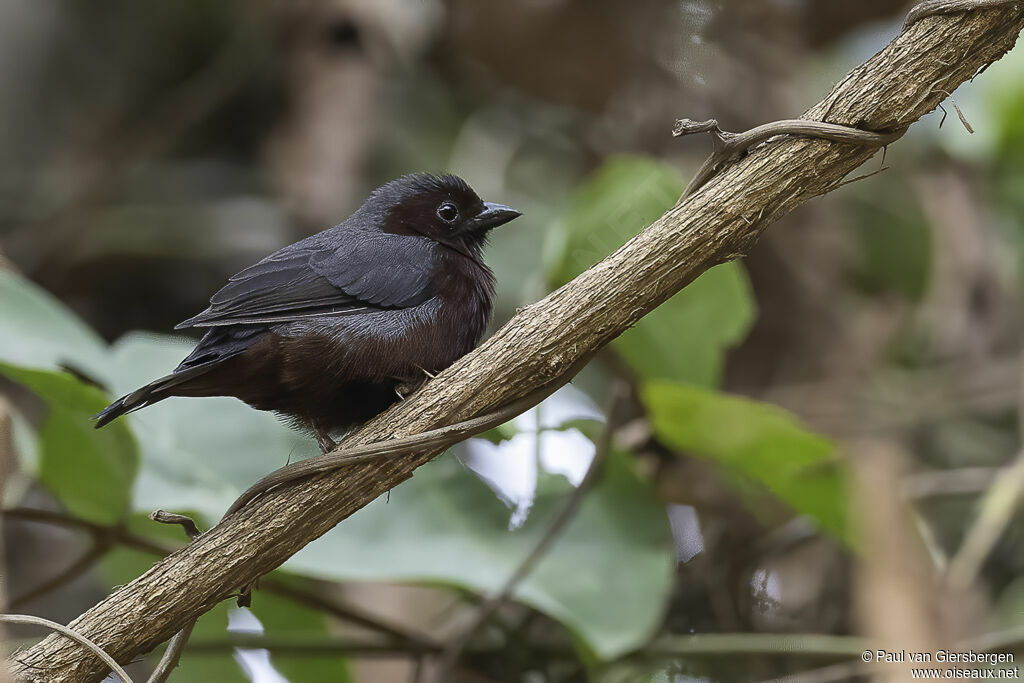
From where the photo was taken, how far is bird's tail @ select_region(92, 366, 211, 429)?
1.97 metres

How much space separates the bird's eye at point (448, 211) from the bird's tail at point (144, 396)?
83 centimetres

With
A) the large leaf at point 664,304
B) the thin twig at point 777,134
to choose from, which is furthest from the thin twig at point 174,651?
the large leaf at point 664,304

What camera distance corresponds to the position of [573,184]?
5.30 m

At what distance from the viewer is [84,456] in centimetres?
268

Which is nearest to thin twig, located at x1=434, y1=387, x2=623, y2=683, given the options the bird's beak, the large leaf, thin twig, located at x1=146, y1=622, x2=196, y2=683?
the large leaf

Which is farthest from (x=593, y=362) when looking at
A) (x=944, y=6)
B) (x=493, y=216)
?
(x=944, y=6)

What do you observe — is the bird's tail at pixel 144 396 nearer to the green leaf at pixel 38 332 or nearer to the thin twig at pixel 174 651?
the thin twig at pixel 174 651

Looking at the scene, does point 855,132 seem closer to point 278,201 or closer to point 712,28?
point 712,28

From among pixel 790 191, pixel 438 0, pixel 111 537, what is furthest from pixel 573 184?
pixel 790 191

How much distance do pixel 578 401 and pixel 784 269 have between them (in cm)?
113

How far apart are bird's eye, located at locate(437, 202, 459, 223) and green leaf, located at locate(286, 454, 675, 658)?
820mm

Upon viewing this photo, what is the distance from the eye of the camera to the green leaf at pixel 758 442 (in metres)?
2.94

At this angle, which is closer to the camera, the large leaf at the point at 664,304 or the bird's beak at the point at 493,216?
the bird's beak at the point at 493,216

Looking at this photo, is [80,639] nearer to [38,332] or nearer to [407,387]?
[407,387]
